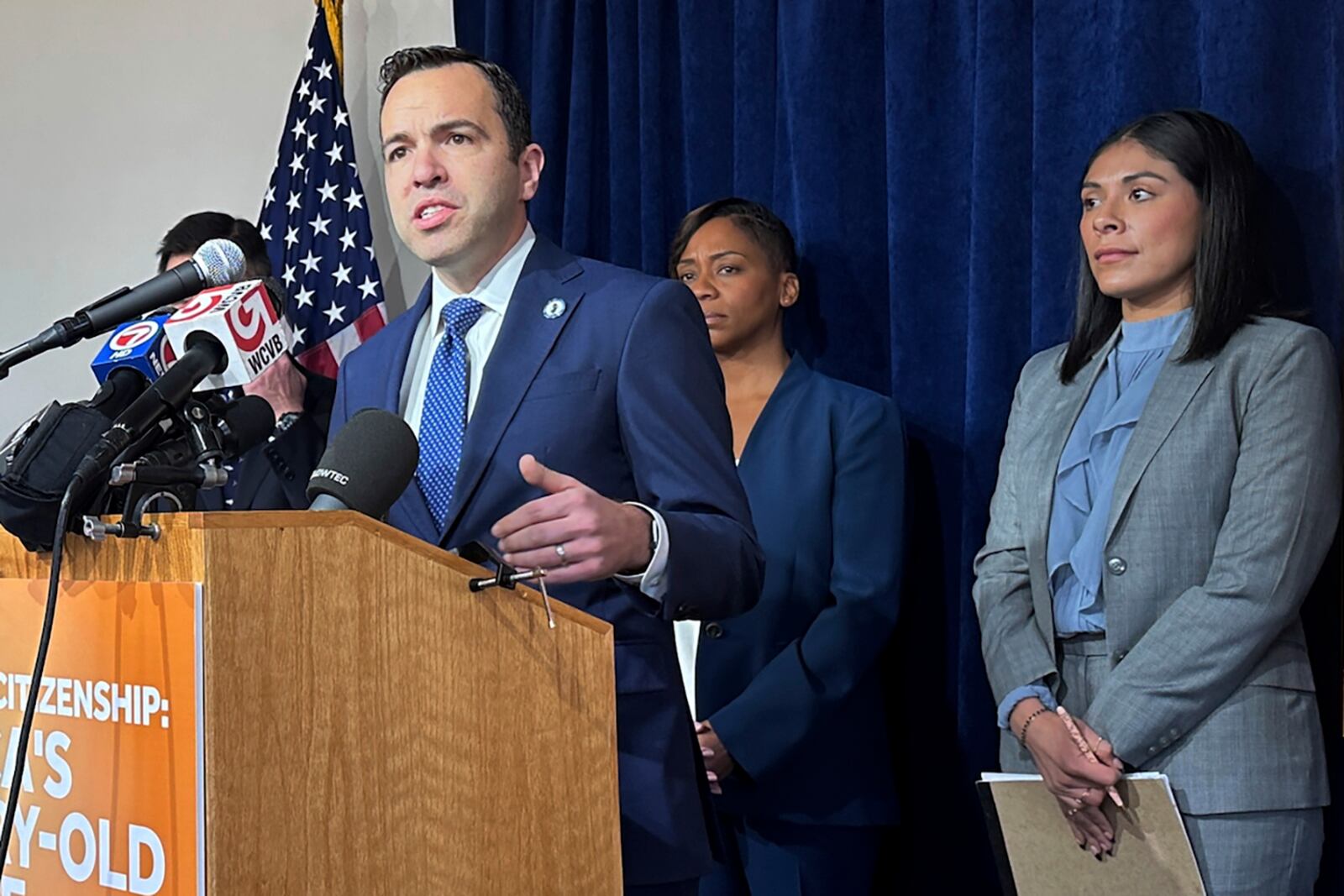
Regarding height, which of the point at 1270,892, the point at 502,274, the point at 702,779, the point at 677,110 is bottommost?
the point at 1270,892

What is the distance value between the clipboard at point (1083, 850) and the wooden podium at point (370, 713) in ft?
3.32

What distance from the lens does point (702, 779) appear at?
5.52 feet

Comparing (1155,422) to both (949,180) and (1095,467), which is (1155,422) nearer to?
(1095,467)

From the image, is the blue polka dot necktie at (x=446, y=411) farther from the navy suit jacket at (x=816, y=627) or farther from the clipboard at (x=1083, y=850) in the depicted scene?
the navy suit jacket at (x=816, y=627)

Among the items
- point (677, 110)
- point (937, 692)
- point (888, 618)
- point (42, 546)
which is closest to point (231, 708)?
point (42, 546)

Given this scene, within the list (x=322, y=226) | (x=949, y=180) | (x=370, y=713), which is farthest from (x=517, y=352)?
(x=322, y=226)

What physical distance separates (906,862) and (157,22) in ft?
10.2

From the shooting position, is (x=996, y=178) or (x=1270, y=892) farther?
(x=996, y=178)

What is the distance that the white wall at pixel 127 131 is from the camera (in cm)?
421

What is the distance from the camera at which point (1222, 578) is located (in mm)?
2096

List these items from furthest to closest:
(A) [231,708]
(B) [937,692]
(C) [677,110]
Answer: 1. (C) [677,110]
2. (B) [937,692]
3. (A) [231,708]

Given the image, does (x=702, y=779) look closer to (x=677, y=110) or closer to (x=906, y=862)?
(x=906, y=862)

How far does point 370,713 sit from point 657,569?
0.35 meters

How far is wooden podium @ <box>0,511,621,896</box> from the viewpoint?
1.10m
